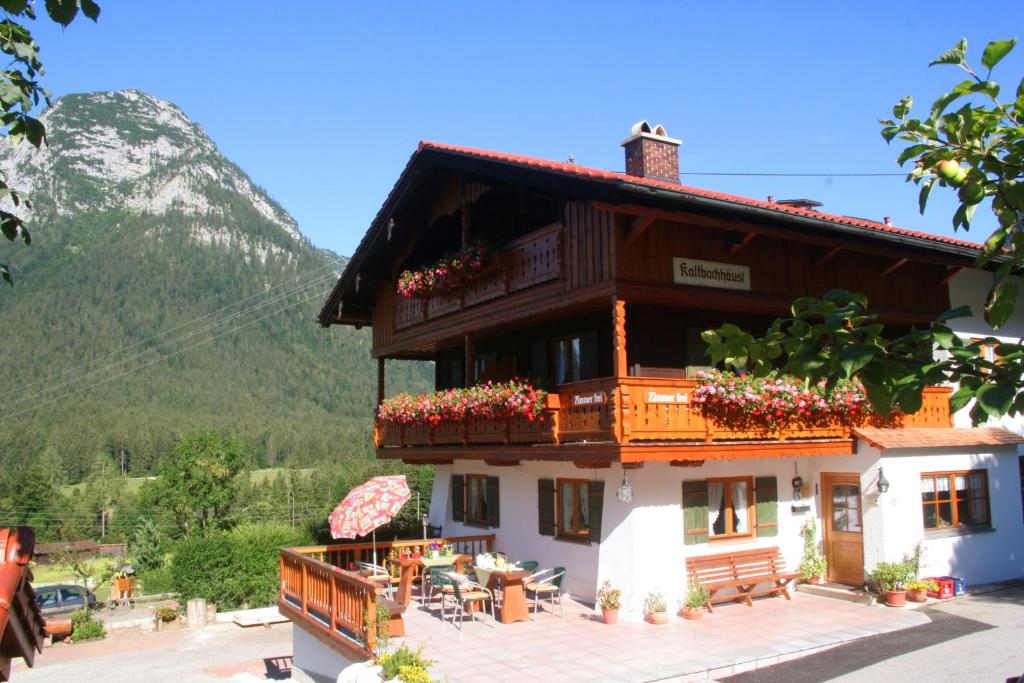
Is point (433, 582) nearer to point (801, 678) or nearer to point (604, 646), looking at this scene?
point (604, 646)

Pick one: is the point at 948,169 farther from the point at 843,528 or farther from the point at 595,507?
the point at 843,528

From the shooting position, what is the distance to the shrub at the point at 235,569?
1205 inches

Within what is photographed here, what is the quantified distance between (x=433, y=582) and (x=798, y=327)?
13123mm

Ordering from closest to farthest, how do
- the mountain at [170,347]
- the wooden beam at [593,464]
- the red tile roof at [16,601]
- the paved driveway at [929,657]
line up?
1. the red tile roof at [16,601]
2. the paved driveway at [929,657]
3. the wooden beam at [593,464]
4. the mountain at [170,347]

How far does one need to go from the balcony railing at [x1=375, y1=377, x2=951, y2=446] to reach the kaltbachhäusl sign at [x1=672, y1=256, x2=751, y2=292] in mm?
1946

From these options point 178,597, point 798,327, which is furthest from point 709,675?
point 178,597

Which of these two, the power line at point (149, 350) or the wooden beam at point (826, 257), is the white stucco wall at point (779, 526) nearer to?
the wooden beam at point (826, 257)

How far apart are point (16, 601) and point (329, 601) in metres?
12.4

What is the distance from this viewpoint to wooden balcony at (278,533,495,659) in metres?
13.2

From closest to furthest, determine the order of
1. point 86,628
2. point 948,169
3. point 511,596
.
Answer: point 948,169 → point 511,596 → point 86,628

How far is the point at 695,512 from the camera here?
1548cm

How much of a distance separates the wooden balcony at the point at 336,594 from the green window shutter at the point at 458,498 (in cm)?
185

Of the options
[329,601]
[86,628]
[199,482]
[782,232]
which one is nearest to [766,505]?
[782,232]

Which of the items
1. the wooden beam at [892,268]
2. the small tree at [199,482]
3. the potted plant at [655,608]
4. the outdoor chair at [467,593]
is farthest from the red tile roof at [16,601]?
the small tree at [199,482]
